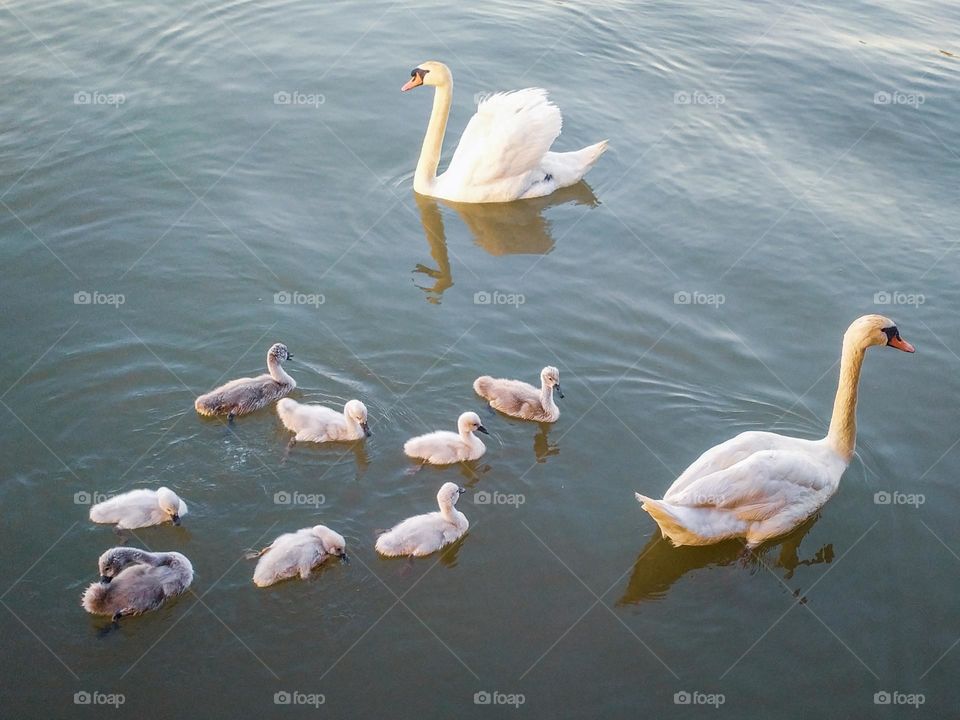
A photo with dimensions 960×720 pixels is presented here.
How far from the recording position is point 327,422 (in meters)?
9.92

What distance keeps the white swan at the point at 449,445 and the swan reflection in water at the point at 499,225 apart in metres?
3.55

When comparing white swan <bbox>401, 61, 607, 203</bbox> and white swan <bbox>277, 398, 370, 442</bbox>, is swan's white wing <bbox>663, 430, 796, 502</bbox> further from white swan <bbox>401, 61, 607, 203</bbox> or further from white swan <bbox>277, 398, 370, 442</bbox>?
white swan <bbox>401, 61, 607, 203</bbox>

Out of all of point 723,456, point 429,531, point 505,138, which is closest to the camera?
point 429,531

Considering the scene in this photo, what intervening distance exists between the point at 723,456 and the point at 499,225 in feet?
19.3

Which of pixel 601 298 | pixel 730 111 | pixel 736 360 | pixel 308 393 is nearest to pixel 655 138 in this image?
pixel 730 111

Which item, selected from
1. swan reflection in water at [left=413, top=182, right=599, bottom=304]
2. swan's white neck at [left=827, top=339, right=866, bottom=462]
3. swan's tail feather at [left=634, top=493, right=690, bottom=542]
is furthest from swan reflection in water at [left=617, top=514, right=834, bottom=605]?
swan reflection in water at [left=413, top=182, right=599, bottom=304]

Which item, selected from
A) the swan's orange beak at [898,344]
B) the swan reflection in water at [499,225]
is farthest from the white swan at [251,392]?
the swan's orange beak at [898,344]

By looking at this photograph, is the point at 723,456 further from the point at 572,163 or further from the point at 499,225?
the point at 572,163

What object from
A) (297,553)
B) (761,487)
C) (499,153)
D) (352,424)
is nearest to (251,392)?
(352,424)

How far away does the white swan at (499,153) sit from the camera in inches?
552

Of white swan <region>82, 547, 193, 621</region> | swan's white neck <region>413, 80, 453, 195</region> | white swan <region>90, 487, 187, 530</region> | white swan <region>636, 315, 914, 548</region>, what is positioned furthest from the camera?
swan's white neck <region>413, 80, 453, 195</region>

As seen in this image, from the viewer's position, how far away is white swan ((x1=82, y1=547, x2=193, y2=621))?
8.08 metres

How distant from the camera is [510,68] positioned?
59.2 ft

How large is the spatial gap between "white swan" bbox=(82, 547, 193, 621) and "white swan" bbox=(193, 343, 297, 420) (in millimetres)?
2067
